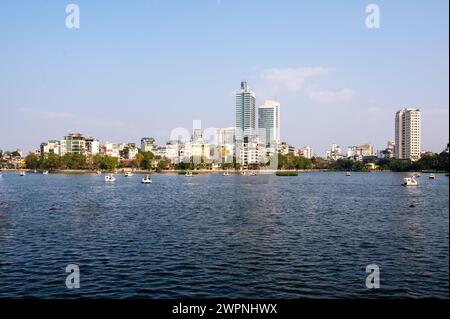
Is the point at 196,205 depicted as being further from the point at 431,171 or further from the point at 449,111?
the point at 431,171

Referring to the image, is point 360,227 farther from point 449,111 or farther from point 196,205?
point 449,111

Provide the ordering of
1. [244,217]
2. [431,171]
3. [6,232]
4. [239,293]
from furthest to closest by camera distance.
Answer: [431,171], [244,217], [6,232], [239,293]

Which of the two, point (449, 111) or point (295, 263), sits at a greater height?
point (449, 111)

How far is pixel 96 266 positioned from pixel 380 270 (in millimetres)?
15416

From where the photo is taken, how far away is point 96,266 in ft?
75.3

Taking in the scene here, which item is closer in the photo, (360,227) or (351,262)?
(351,262)

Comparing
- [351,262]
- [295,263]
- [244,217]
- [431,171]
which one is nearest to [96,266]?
[295,263]

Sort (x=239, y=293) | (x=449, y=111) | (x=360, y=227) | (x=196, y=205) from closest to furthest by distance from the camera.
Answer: (x=449, y=111) < (x=239, y=293) < (x=360, y=227) < (x=196, y=205)

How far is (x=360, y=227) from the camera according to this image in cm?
3631

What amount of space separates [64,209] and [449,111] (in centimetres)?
4722

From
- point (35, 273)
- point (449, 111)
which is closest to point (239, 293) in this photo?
point (35, 273)

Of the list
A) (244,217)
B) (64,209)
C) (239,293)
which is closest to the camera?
(239,293)
